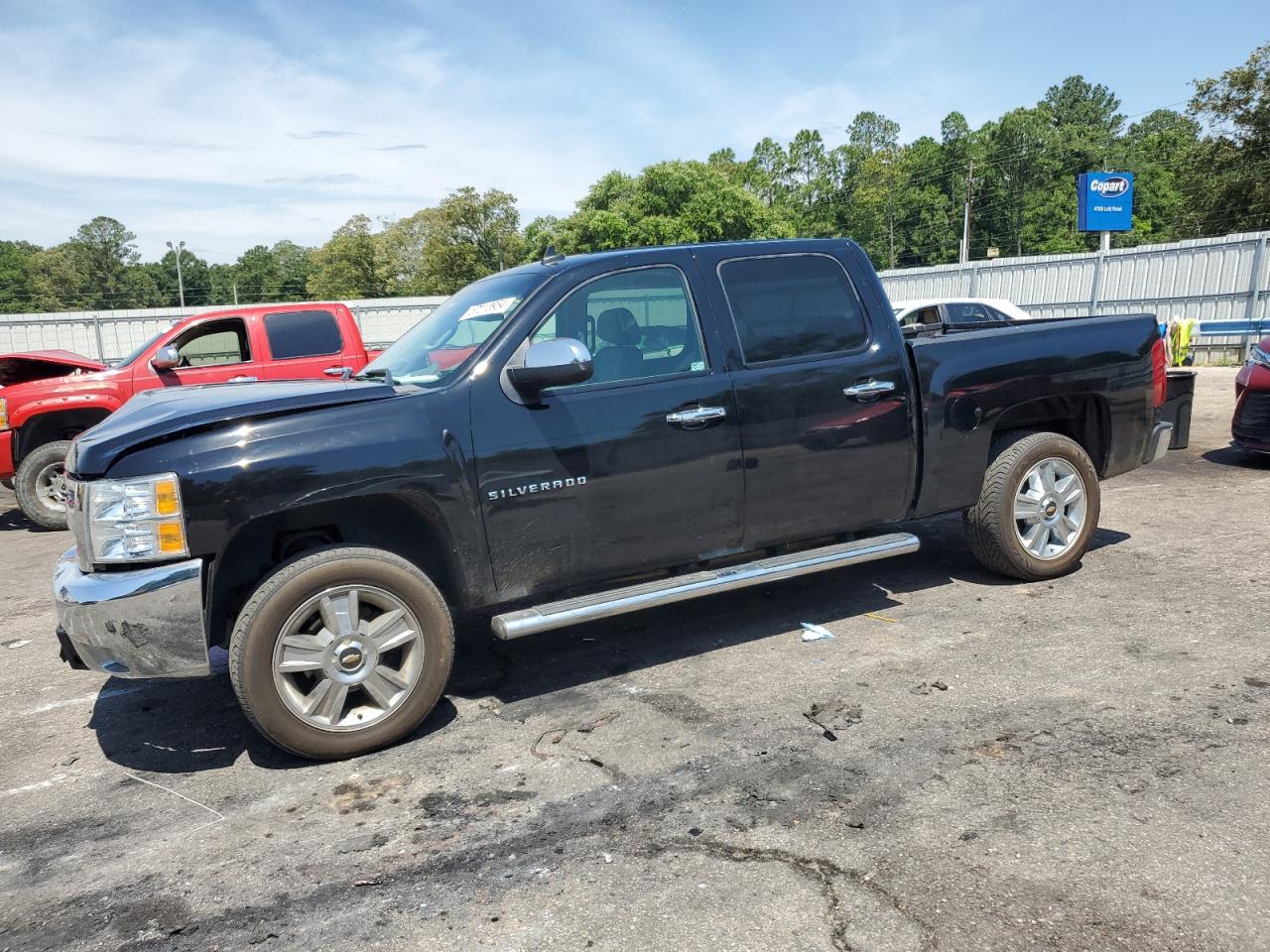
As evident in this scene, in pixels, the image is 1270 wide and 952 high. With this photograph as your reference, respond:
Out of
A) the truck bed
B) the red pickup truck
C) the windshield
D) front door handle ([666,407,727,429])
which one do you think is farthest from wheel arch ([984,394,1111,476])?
the red pickup truck

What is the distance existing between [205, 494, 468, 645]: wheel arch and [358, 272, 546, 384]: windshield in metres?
0.62

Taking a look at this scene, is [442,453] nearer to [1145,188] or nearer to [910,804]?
[910,804]

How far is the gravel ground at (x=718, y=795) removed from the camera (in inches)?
102

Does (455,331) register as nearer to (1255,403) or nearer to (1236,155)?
(1255,403)

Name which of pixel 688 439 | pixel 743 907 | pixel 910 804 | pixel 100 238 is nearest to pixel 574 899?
pixel 743 907

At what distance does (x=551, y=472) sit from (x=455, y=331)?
983 millimetres

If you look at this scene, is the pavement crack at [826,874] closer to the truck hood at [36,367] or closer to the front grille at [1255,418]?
the front grille at [1255,418]

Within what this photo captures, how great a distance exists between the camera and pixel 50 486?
30.4ft

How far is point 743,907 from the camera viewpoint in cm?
261

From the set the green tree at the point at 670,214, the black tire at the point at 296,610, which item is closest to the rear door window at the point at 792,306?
the black tire at the point at 296,610

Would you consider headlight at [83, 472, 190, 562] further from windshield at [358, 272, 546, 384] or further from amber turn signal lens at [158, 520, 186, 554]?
windshield at [358, 272, 546, 384]

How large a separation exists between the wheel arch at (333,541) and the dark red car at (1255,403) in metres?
7.63

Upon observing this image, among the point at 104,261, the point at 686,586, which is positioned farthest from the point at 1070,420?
the point at 104,261

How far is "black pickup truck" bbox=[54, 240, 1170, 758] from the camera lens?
11.4 feet
